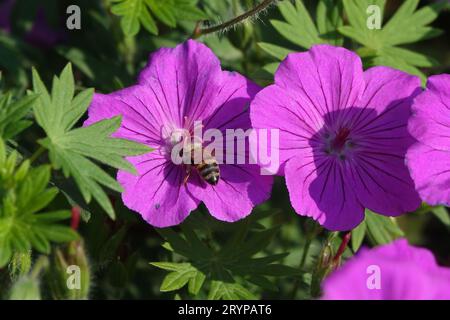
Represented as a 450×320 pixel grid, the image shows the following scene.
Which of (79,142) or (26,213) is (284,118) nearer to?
(79,142)

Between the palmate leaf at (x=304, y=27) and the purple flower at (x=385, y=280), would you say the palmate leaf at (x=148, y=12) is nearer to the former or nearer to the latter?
the palmate leaf at (x=304, y=27)

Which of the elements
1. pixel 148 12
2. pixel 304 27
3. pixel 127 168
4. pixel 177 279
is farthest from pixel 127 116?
pixel 304 27

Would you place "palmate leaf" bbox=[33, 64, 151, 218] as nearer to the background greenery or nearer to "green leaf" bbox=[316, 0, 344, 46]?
the background greenery

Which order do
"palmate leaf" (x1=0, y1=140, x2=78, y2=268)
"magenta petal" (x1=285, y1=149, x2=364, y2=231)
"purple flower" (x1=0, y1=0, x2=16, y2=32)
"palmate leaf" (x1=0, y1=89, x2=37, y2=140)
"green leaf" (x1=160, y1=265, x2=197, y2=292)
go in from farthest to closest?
"purple flower" (x1=0, y1=0, x2=16, y2=32)
"green leaf" (x1=160, y1=265, x2=197, y2=292)
"magenta petal" (x1=285, y1=149, x2=364, y2=231)
"palmate leaf" (x1=0, y1=89, x2=37, y2=140)
"palmate leaf" (x1=0, y1=140, x2=78, y2=268)

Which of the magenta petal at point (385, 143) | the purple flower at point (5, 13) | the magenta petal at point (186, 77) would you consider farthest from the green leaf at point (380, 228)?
the purple flower at point (5, 13)

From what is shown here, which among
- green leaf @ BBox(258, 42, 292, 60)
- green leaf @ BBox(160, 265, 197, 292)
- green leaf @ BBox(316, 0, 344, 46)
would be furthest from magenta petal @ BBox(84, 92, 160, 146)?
green leaf @ BBox(316, 0, 344, 46)
